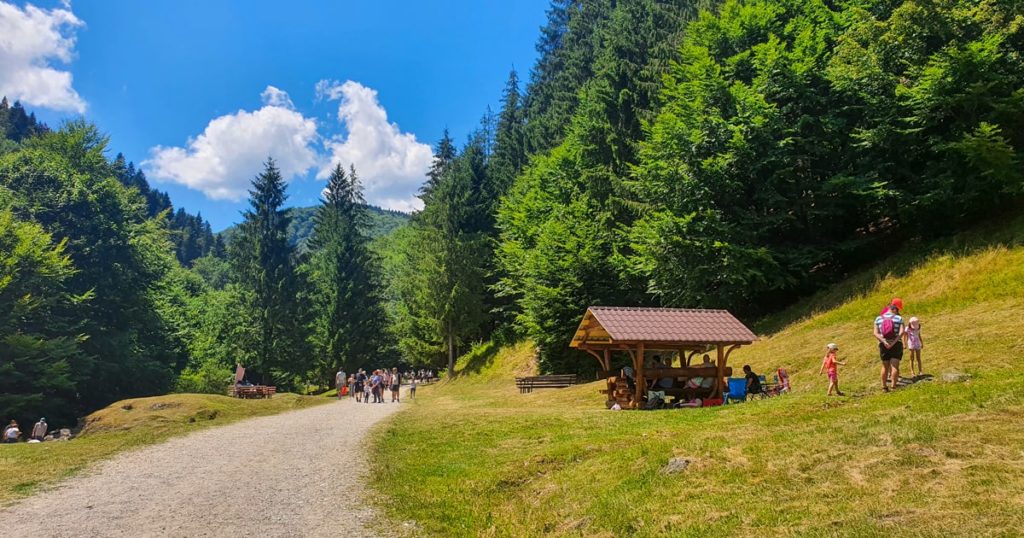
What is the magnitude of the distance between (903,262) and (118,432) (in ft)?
107

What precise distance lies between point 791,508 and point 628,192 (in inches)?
1267

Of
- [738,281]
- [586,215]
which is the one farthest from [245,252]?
[738,281]

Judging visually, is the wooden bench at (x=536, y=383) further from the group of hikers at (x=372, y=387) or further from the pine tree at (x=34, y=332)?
the pine tree at (x=34, y=332)

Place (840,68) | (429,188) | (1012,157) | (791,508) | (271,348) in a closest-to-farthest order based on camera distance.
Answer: (791,508) → (1012,157) → (840,68) → (271,348) → (429,188)

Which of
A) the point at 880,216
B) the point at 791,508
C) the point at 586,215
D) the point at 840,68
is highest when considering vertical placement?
the point at 840,68

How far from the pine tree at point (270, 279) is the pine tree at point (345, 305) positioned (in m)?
2.37

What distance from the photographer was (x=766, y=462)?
8516 millimetres

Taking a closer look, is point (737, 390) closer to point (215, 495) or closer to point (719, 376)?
point (719, 376)

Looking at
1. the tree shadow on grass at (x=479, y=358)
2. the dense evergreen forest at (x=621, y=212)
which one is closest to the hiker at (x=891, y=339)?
the dense evergreen forest at (x=621, y=212)

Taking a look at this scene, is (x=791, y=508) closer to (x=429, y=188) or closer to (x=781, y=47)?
(x=781, y=47)

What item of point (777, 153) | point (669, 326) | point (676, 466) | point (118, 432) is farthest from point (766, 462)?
point (777, 153)

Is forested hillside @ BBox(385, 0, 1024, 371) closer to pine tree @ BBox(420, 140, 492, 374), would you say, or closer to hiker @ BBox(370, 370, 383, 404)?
pine tree @ BBox(420, 140, 492, 374)

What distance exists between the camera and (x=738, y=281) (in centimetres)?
2991

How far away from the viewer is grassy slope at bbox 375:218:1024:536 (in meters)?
6.47
